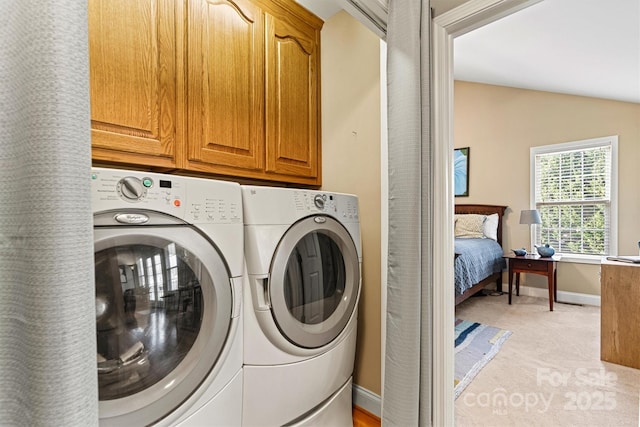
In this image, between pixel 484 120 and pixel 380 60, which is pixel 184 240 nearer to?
pixel 380 60

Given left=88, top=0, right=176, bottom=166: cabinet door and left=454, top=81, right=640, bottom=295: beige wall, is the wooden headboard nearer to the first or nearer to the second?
left=454, top=81, right=640, bottom=295: beige wall

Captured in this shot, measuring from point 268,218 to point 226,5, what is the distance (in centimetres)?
113

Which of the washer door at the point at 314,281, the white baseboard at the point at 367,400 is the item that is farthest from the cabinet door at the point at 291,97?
the white baseboard at the point at 367,400

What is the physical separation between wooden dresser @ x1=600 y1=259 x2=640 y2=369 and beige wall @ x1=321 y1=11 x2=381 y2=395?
1995 millimetres

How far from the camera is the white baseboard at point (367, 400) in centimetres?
158

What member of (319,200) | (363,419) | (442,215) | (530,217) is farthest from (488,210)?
(319,200)

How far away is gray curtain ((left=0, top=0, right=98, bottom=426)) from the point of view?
47 cm

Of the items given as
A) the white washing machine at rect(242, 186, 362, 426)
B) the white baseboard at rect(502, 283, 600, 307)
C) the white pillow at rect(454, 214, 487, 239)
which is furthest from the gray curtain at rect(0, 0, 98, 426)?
the white baseboard at rect(502, 283, 600, 307)

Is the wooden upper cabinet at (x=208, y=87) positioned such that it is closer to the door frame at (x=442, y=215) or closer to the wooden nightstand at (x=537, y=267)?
the door frame at (x=442, y=215)

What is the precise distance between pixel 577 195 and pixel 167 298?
5100mm

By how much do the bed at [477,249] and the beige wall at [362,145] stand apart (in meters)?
1.56

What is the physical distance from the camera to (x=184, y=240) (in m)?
0.94

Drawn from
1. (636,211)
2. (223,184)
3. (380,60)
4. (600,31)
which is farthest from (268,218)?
(636,211)

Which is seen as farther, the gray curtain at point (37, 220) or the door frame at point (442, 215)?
the door frame at point (442, 215)
